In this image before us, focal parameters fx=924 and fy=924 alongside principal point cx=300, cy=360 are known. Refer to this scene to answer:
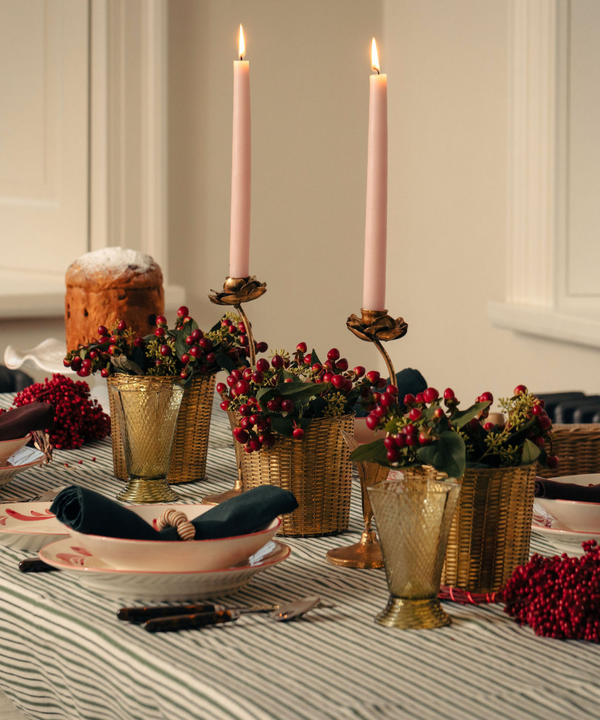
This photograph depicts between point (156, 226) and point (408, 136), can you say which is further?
point (408, 136)

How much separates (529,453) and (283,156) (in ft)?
9.34

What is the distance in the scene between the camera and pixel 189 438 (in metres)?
1.15

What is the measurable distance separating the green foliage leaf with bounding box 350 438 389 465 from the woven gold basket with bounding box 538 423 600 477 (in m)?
0.48

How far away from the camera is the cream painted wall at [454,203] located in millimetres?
2996

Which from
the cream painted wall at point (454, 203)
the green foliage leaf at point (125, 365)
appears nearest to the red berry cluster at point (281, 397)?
the green foliage leaf at point (125, 365)

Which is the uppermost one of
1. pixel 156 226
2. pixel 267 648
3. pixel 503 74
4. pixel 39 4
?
pixel 39 4

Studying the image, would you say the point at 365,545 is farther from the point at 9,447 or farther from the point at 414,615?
the point at 9,447

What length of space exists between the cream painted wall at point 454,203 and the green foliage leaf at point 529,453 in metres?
2.07

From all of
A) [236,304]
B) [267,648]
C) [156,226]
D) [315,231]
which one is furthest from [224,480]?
[315,231]

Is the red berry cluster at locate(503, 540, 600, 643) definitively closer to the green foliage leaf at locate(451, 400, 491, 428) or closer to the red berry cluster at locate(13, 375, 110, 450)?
the green foliage leaf at locate(451, 400, 491, 428)

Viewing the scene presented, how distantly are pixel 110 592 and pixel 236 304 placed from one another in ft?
1.22

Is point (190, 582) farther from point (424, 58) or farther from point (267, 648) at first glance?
point (424, 58)

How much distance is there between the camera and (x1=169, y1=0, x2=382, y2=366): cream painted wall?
319 centimetres

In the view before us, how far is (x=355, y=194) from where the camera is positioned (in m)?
3.62
